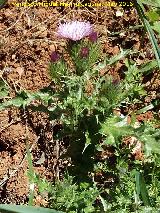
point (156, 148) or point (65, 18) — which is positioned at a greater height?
point (65, 18)

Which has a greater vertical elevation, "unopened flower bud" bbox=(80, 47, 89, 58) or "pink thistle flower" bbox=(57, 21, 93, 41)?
"pink thistle flower" bbox=(57, 21, 93, 41)

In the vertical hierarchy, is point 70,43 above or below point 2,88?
above

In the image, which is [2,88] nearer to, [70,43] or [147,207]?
[70,43]

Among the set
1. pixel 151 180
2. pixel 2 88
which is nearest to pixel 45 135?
pixel 2 88

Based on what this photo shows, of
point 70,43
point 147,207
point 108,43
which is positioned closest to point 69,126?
point 70,43

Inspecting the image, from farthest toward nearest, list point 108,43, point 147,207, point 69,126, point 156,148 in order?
point 108,43 → point 69,126 → point 156,148 → point 147,207

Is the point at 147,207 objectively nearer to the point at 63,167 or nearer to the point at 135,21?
the point at 63,167

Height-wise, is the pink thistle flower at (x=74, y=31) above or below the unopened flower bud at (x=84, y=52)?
above

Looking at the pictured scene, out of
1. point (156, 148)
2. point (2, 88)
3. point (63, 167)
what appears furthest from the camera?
point (63, 167)

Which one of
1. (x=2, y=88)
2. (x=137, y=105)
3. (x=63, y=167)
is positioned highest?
(x=2, y=88)

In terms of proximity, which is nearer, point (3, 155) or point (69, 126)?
point (69, 126)
